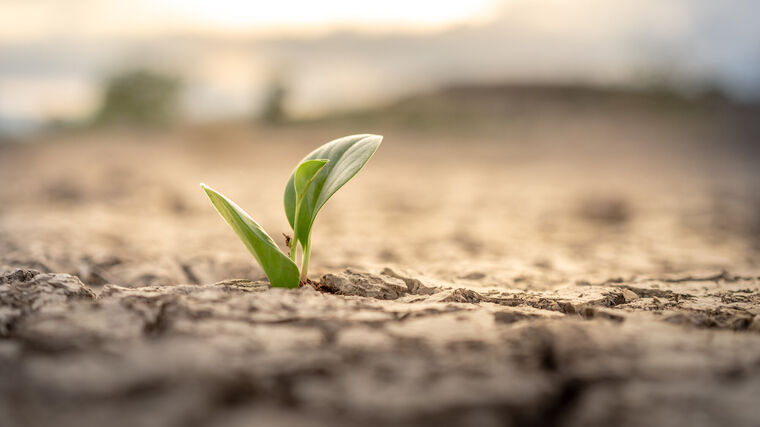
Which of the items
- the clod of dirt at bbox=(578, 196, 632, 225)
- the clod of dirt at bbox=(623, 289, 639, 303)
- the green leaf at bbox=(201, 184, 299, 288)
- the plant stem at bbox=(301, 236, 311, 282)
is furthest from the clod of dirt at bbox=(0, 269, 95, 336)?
the clod of dirt at bbox=(578, 196, 632, 225)

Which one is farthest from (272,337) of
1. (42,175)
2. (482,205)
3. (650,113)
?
(650,113)

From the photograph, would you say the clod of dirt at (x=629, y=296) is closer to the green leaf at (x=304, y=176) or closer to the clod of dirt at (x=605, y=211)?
the green leaf at (x=304, y=176)

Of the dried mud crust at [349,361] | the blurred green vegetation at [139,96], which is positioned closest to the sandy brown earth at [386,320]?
the dried mud crust at [349,361]

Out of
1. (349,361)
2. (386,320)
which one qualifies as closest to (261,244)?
(386,320)

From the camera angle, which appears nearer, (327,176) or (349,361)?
(349,361)

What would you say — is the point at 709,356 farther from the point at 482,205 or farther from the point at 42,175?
the point at 42,175

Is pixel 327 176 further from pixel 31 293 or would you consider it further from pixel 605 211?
pixel 605 211
